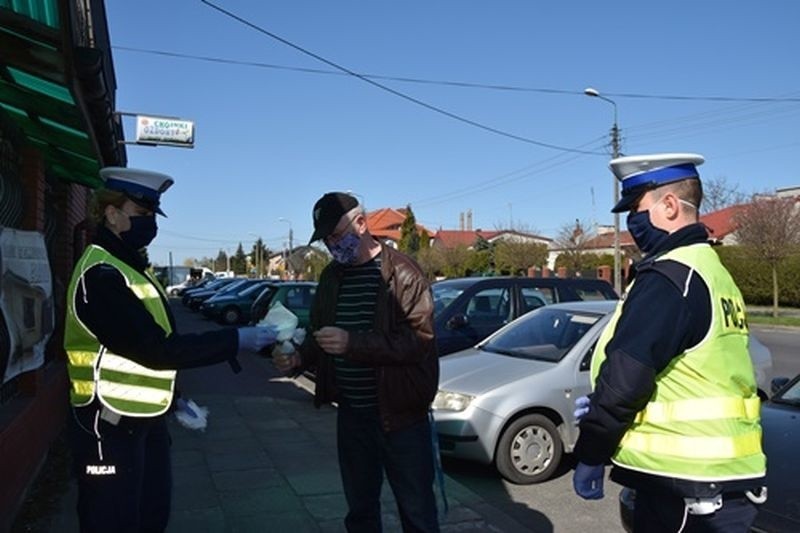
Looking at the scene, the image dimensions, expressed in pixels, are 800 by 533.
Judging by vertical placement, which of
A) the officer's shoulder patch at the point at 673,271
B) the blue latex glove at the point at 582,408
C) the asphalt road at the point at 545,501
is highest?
the officer's shoulder patch at the point at 673,271

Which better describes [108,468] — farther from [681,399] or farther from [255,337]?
[681,399]

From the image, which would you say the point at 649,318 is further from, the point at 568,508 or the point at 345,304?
the point at 568,508

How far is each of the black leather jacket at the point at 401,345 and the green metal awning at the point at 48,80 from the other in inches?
75.0

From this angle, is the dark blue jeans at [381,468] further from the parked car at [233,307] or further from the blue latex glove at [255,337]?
the parked car at [233,307]

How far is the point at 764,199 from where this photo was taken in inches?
1142

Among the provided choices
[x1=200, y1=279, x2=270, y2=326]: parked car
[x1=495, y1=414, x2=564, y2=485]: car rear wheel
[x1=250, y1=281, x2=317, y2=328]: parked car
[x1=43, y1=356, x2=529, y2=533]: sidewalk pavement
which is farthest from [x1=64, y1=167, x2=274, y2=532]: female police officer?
[x1=200, y1=279, x2=270, y2=326]: parked car

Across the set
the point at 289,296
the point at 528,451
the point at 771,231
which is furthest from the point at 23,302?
the point at 771,231

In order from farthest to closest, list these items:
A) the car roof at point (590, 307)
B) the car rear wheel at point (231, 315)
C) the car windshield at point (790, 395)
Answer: the car rear wheel at point (231, 315) < the car roof at point (590, 307) < the car windshield at point (790, 395)

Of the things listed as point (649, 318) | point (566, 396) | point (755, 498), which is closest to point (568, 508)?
point (566, 396)

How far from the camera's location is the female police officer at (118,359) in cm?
276

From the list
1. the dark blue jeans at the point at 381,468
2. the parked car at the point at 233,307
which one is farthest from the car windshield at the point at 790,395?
the parked car at the point at 233,307

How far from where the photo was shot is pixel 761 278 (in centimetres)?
3362

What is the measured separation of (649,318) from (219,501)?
3.86 m

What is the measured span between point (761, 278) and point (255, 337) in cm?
3519
